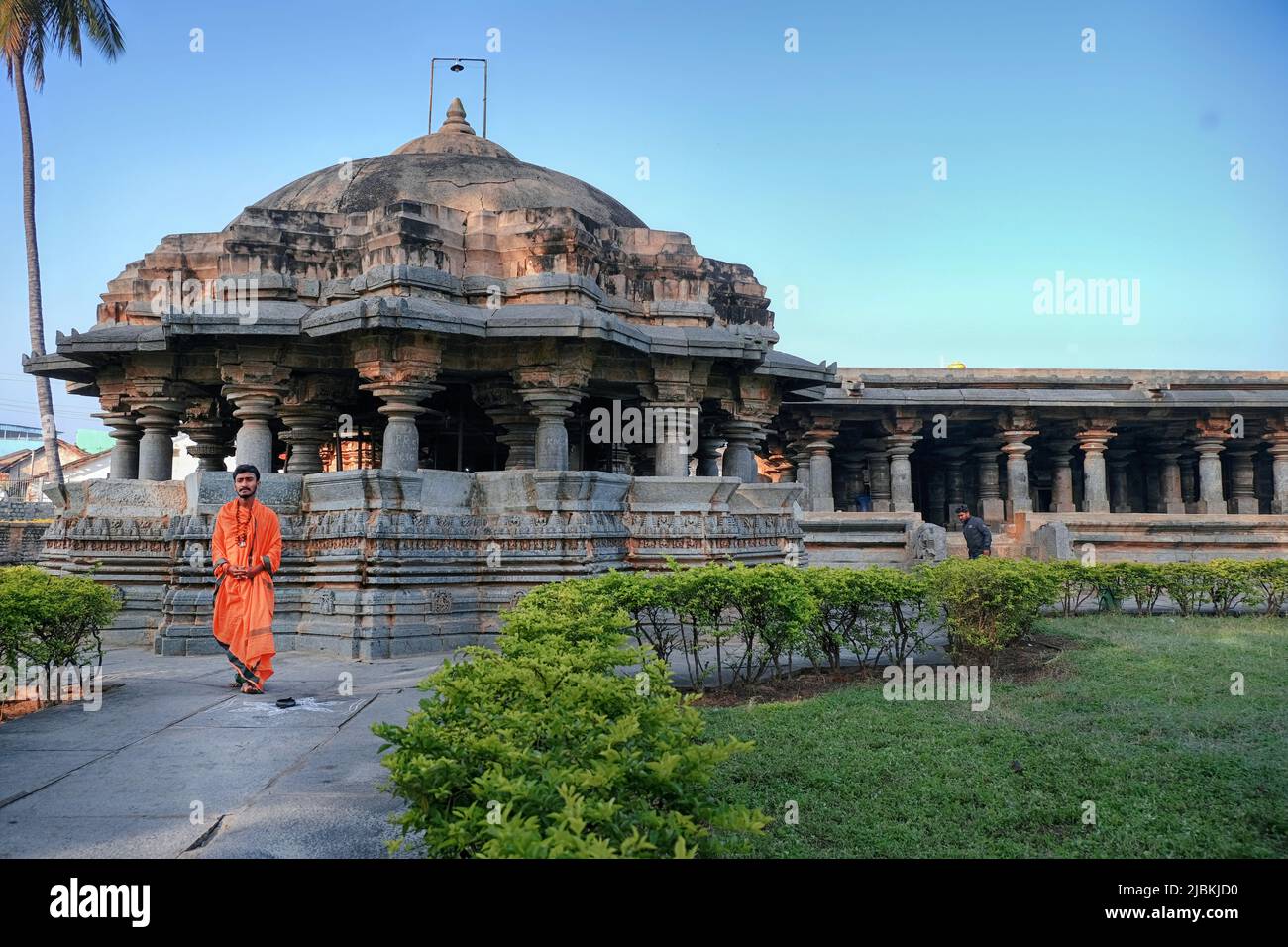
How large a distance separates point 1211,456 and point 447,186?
1852cm

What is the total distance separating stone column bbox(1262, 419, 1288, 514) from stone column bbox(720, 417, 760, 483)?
1482 centimetres

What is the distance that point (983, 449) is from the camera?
22.4 metres

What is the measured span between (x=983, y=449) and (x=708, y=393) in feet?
44.8

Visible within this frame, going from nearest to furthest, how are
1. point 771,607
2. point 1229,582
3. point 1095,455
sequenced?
1. point 771,607
2. point 1229,582
3. point 1095,455

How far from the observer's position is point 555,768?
2.16 m

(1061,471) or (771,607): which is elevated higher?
(1061,471)

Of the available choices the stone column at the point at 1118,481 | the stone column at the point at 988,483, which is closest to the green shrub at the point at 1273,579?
the stone column at the point at 988,483

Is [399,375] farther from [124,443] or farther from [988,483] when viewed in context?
[988,483]

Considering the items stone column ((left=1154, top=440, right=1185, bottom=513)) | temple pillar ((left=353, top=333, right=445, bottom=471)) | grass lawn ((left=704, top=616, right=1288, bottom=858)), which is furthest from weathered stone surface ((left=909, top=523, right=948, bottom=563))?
stone column ((left=1154, top=440, right=1185, bottom=513))

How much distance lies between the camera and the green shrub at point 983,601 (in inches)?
237

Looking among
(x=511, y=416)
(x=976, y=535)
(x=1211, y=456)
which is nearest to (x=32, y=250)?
(x=511, y=416)

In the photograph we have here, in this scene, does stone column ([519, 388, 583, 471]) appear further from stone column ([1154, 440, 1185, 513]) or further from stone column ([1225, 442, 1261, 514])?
stone column ([1225, 442, 1261, 514])

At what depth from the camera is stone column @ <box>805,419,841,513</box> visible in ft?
64.4
